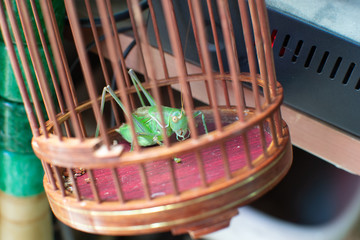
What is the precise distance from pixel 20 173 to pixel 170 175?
1.10 feet

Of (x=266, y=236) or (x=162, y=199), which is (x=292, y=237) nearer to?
(x=266, y=236)

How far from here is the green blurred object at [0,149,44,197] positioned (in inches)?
23.3

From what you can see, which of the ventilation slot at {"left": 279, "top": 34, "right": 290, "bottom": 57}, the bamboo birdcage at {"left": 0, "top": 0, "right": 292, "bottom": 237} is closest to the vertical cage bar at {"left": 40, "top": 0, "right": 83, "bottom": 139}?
the bamboo birdcage at {"left": 0, "top": 0, "right": 292, "bottom": 237}

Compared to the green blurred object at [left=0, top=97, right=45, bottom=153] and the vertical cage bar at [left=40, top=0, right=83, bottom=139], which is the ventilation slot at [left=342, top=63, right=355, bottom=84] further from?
the green blurred object at [left=0, top=97, right=45, bottom=153]

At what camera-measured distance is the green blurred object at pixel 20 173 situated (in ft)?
1.94

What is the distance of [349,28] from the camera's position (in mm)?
399

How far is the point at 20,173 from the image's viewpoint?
0.60 m

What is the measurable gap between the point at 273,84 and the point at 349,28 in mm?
113

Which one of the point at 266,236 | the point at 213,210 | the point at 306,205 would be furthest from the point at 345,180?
the point at 213,210

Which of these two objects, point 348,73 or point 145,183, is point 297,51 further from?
point 145,183

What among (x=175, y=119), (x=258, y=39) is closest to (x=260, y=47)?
(x=258, y=39)

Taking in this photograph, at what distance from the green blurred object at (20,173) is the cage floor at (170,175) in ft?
0.75

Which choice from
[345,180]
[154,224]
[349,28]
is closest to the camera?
[154,224]

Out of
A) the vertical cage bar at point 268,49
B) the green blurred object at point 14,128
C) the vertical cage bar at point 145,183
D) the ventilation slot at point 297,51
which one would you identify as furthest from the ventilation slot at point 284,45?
the green blurred object at point 14,128
